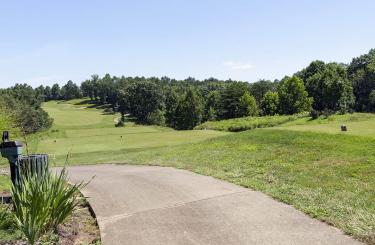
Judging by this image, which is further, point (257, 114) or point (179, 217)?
point (257, 114)

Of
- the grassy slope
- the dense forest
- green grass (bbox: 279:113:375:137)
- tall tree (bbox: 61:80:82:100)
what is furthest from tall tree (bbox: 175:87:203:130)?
tall tree (bbox: 61:80:82:100)

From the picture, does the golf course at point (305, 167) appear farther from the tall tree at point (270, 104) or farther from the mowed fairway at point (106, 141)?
the tall tree at point (270, 104)

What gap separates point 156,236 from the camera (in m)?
7.73

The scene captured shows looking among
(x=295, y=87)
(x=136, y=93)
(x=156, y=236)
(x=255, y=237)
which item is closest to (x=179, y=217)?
(x=156, y=236)

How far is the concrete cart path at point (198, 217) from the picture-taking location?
748cm

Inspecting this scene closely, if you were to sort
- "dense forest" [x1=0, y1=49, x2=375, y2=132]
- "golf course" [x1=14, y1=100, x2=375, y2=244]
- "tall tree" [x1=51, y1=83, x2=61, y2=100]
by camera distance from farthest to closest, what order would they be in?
"tall tree" [x1=51, y1=83, x2=61, y2=100]
"dense forest" [x1=0, y1=49, x2=375, y2=132]
"golf course" [x1=14, y1=100, x2=375, y2=244]

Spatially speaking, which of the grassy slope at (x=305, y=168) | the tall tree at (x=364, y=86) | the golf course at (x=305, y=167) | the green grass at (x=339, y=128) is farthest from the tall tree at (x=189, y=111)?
the grassy slope at (x=305, y=168)

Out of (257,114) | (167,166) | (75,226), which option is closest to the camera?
(75,226)

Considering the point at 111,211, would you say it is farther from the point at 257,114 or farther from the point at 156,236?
the point at 257,114

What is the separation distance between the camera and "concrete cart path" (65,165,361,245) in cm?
748

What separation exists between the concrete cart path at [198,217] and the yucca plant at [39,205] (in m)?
0.99

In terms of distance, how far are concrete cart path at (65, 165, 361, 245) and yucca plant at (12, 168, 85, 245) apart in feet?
3.25

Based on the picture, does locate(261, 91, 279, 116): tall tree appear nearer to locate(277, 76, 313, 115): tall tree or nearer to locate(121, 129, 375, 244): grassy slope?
locate(277, 76, 313, 115): tall tree

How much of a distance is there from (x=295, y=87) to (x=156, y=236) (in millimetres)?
81390
